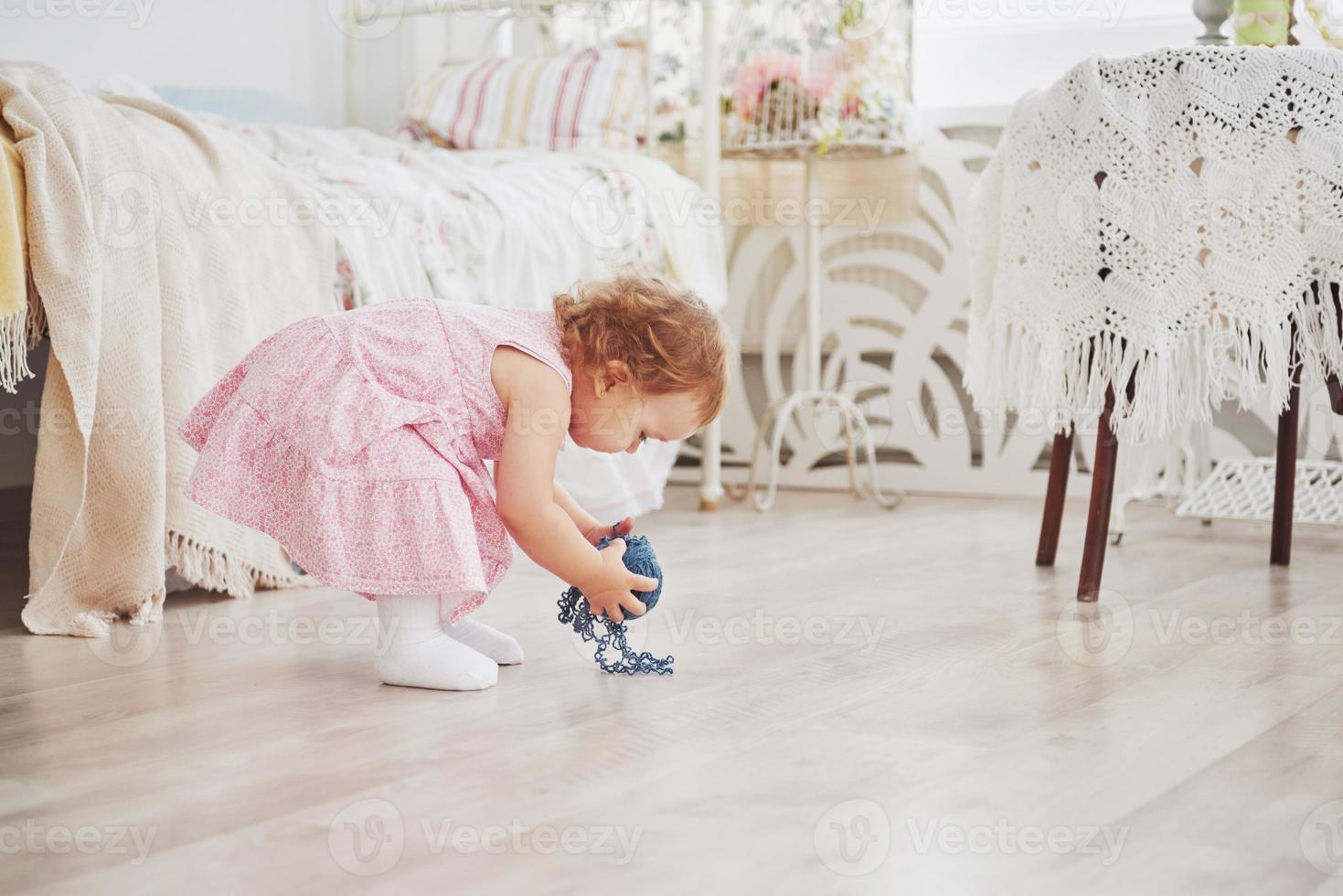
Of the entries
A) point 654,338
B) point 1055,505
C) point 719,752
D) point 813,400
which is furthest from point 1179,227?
point 813,400

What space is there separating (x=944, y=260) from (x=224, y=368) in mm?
1637

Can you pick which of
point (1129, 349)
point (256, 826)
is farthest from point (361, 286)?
point (256, 826)

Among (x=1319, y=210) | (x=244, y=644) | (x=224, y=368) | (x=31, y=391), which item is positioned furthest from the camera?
(x=31, y=391)

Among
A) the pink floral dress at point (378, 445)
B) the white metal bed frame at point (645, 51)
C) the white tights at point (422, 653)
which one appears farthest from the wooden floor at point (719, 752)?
the white metal bed frame at point (645, 51)

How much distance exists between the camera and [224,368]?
66.7 inches

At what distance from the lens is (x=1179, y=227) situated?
63.2 inches

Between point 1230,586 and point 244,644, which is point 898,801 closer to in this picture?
point 244,644

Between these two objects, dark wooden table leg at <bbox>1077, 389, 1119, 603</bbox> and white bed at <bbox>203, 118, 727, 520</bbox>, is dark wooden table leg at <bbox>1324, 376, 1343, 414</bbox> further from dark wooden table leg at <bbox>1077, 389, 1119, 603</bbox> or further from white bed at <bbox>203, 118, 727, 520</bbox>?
white bed at <bbox>203, 118, 727, 520</bbox>

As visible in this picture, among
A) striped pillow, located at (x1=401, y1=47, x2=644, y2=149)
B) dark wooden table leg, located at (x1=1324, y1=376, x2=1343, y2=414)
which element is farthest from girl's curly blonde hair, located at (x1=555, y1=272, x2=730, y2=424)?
striped pillow, located at (x1=401, y1=47, x2=644, y2=149)

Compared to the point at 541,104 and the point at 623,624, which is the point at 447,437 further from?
the point at 541,104

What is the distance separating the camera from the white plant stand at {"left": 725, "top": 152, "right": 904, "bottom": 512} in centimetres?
275

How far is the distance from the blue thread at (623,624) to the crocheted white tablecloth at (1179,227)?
0.63 meters

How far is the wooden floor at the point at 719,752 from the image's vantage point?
808mm

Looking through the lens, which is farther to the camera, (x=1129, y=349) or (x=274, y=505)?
(x=1129, y=349)
